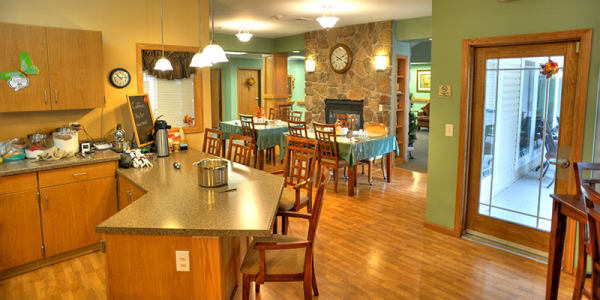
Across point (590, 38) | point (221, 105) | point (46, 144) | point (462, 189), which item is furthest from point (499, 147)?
point (221, 105)

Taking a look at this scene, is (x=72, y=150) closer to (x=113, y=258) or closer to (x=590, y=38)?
(x=113, y=258)

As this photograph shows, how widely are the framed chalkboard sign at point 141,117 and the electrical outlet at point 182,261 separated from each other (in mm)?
2102

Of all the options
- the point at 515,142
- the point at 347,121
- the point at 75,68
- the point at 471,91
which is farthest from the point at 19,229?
the point at 347,121

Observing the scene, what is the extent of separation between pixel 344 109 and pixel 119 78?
472 centimetres

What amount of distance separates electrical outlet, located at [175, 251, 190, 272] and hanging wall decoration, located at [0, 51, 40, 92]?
2.32 m

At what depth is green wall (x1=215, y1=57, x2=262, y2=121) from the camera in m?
11.5

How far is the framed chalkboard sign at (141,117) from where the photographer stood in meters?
3.91

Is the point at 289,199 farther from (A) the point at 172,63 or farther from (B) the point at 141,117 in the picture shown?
(A) the point at 172,63

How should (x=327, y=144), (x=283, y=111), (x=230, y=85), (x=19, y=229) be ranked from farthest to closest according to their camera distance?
(x=230, y=85) < (x=283, y=111) < (x=327, y=144) < (x=19, y=229)

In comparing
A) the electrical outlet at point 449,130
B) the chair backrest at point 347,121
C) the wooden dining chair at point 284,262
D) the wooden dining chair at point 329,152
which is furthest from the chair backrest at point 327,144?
the wooden dining chair at point 284,262

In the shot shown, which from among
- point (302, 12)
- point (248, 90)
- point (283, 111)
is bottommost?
point (283, 111)

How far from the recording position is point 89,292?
2926 millimetres

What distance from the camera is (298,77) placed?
13180mm

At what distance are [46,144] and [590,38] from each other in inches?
182
